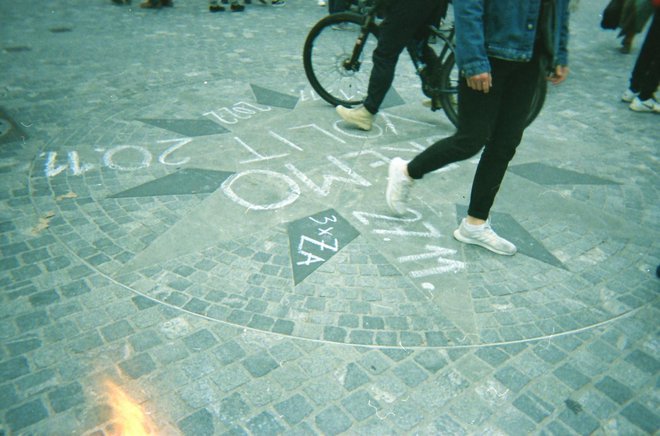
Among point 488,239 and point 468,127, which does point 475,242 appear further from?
point 468,127

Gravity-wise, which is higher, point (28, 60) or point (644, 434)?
point (28, 60)

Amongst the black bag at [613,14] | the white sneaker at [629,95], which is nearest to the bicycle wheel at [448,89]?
the white sneaker at [629,95]

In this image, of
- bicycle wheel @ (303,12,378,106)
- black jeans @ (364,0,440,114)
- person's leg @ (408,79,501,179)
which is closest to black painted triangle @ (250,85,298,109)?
bicycle wheel @ (303,12,378,106)

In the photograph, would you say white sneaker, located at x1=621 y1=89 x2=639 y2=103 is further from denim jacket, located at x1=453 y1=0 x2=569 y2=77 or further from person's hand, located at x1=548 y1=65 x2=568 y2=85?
denim jacket, located at x1=453 y1=0 x2=569 y2=77

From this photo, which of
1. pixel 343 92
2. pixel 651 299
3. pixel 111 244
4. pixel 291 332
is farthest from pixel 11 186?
pixel 651 299

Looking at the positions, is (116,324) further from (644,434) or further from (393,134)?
(393,134)

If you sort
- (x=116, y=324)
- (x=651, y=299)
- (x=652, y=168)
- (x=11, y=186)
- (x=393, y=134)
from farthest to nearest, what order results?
1. (x=393, y=134)
2. (x=652, y=168)
3. (x=11, y=186)
4. (x=651, y=299)
5. (x=116, y=324)

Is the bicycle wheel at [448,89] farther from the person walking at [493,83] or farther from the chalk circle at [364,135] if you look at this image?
the person walking at [493,83]

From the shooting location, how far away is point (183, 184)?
11.5 ft

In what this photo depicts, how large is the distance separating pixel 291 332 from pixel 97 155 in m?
2.48

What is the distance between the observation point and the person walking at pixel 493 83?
7.63ft

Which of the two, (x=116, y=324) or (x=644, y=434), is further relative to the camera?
(x=116, y=324)

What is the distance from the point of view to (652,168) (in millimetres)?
4195

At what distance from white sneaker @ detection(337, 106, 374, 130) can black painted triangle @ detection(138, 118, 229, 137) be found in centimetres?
112
